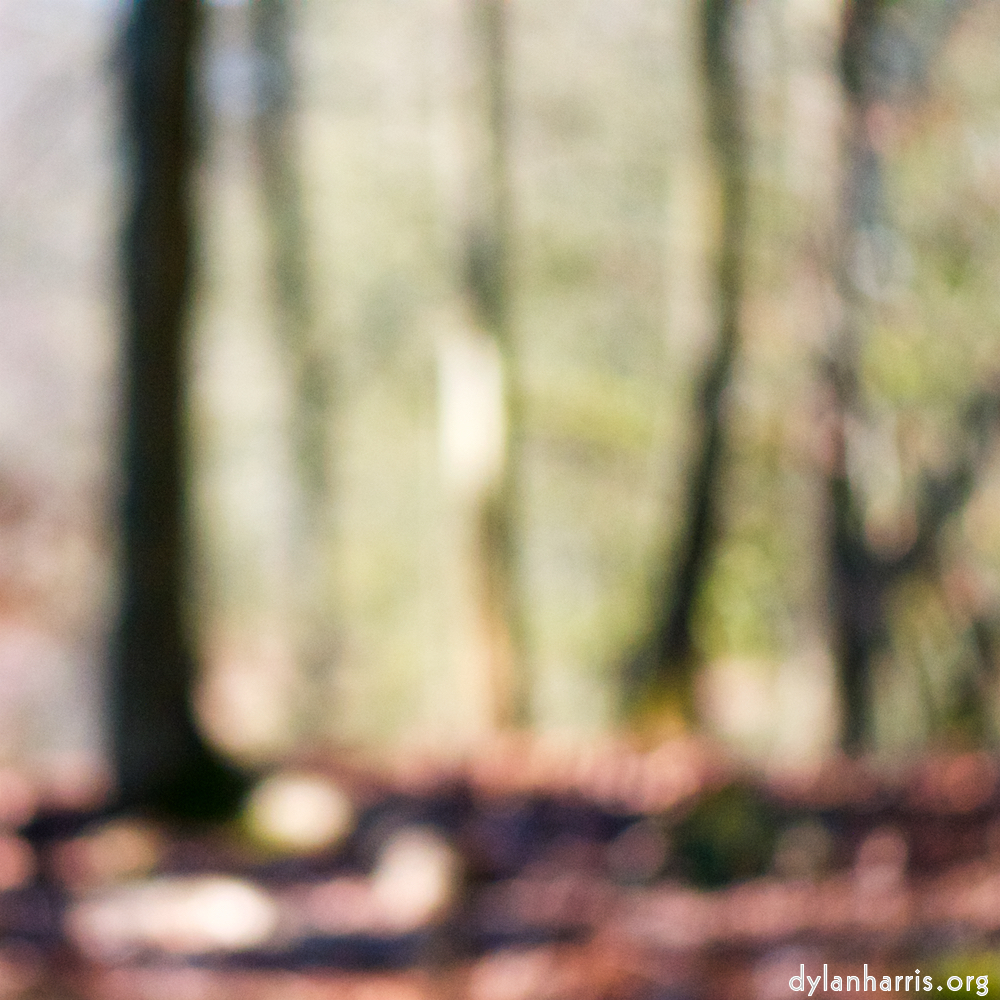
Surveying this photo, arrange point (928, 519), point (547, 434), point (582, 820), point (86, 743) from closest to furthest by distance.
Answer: point (582, 820) < point (928, 519) < point (547, 434) < point (86, 743)

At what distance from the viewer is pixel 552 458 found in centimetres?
1371

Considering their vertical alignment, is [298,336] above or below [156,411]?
above

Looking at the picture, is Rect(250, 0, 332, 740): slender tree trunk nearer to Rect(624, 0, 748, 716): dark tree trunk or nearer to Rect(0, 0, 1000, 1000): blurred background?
Rect(0, 0, 1000, 1000): blurred background

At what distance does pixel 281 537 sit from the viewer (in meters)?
13.8

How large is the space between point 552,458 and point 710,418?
6724 mm

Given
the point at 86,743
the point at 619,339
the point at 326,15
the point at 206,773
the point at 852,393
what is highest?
the point at 326,15

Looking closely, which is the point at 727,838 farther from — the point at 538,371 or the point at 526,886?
the point at 538,371

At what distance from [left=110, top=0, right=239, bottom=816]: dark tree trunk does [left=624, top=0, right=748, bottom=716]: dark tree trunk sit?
9.51ft

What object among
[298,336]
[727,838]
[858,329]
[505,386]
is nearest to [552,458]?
[298,336]

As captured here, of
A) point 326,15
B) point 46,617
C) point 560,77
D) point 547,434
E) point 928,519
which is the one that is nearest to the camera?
point 928,519

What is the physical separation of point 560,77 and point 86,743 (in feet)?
38.9

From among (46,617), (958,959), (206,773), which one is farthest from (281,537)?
(958,959)

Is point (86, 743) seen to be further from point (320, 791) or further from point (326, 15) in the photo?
point (320, 791)

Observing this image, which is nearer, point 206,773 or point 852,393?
point 206,773
